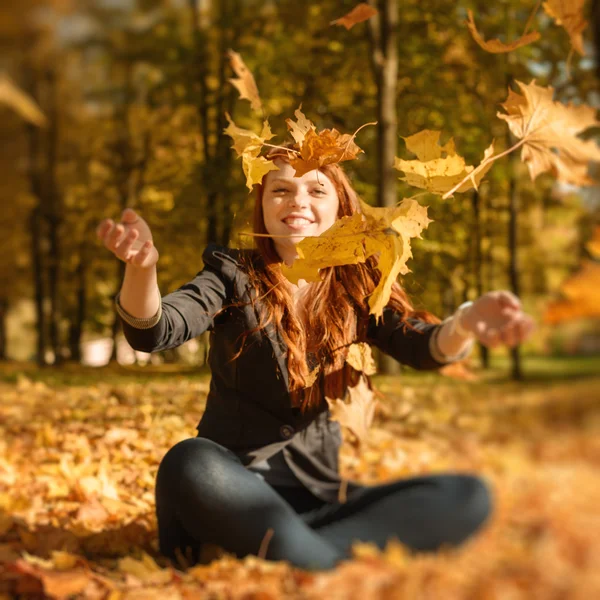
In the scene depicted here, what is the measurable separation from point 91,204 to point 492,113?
761 centimetres

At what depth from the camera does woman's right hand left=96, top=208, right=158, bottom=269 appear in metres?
1.07

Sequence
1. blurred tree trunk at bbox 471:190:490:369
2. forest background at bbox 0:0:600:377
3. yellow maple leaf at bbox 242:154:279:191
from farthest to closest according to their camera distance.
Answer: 1. blurred tree trunk at bbox 471:190:490:369
2. forest background at bbox 0:0:600:377
3. yellow maple leaf at bbox 242:154:279:191

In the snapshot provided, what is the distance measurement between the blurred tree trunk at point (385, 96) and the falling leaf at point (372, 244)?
203 cm

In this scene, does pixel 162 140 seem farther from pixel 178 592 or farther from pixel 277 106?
pixel 178 592

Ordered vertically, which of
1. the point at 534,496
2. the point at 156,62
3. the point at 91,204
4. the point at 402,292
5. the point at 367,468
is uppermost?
the point at 156,62

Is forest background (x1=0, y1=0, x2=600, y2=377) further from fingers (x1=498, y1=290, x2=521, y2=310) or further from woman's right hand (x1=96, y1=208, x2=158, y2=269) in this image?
woman's right hand (x1=96, y1=208, x2=158, y2=269)

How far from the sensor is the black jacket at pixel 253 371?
4.91 feet

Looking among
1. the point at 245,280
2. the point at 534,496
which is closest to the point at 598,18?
the point at 245,280

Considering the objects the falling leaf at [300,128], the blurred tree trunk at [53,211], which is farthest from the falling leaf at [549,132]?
the blurred tree trunk at [53,211]

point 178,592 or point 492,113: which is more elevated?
point 492,113

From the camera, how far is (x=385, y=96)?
3.58 meters

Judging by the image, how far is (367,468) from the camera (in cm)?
232

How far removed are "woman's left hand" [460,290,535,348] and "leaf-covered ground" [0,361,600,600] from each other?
0.35 metres

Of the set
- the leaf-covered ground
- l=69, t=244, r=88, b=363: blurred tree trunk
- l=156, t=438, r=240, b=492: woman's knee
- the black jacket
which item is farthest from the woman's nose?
l=69, t=244, r=88, b=363: blurred tree trunk
